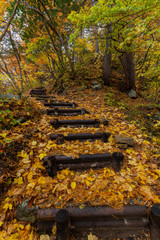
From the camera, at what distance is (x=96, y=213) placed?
5.64 ft

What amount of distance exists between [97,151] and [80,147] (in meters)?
0.46

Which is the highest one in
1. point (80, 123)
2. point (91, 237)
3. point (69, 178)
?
point (80, 123)

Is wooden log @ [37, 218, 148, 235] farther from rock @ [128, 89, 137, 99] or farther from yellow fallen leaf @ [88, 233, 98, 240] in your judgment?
rock @ [128, 89, 137, 99]

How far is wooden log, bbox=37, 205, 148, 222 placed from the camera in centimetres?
169

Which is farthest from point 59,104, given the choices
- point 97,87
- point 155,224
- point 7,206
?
point 155,224

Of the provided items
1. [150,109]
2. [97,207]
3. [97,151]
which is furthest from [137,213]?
[150,109]

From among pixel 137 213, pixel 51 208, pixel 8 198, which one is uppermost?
pixel 8 198

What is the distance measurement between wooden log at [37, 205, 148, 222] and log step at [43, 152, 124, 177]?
0.72 m

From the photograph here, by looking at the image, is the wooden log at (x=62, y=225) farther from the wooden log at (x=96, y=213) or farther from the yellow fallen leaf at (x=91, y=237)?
the yellow fallen leaf at (x=91, y=237)

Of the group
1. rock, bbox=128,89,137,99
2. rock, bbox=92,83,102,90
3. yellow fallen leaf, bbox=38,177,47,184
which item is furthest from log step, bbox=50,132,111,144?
rock, bbox=92,83,102,90

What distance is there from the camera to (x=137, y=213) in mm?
1738

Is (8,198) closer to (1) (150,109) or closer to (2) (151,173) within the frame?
(2) (151,173)

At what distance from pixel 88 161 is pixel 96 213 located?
918 mm

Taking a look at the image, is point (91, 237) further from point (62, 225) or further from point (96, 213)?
point (62, 225)
